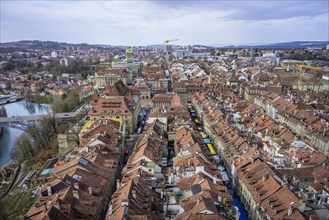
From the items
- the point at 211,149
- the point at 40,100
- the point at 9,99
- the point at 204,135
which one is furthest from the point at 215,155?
the point at 9,99

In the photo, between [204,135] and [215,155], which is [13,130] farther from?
[215,155]

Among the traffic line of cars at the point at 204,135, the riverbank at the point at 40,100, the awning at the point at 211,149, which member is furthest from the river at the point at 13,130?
the awning at the point at 211,149

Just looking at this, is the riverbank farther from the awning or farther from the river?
the awning

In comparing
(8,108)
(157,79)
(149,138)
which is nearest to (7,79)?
(8,108)

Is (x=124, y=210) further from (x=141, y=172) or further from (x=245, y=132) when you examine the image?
(x=245, y=132)

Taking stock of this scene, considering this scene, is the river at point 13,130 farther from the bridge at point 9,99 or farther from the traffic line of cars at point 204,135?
the traffic line of cars at point 204,135

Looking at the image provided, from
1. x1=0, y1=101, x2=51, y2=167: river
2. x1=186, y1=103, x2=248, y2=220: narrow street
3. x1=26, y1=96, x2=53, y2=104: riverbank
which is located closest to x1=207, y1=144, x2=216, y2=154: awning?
x1=186, y1=103, x2=248, y2=220: narrow street

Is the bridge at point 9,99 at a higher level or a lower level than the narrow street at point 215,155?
lower

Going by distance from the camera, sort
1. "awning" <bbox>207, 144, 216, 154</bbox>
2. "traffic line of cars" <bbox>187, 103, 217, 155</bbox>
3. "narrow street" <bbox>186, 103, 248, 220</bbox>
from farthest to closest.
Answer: "traffic line of cars" <bbox>187, 103, 217, 155</bbox> → "awning" <bbox>207, 144, 216, 154</bbox> → "narrow street" <bbox>186, 103, 248, 220</bbox>
